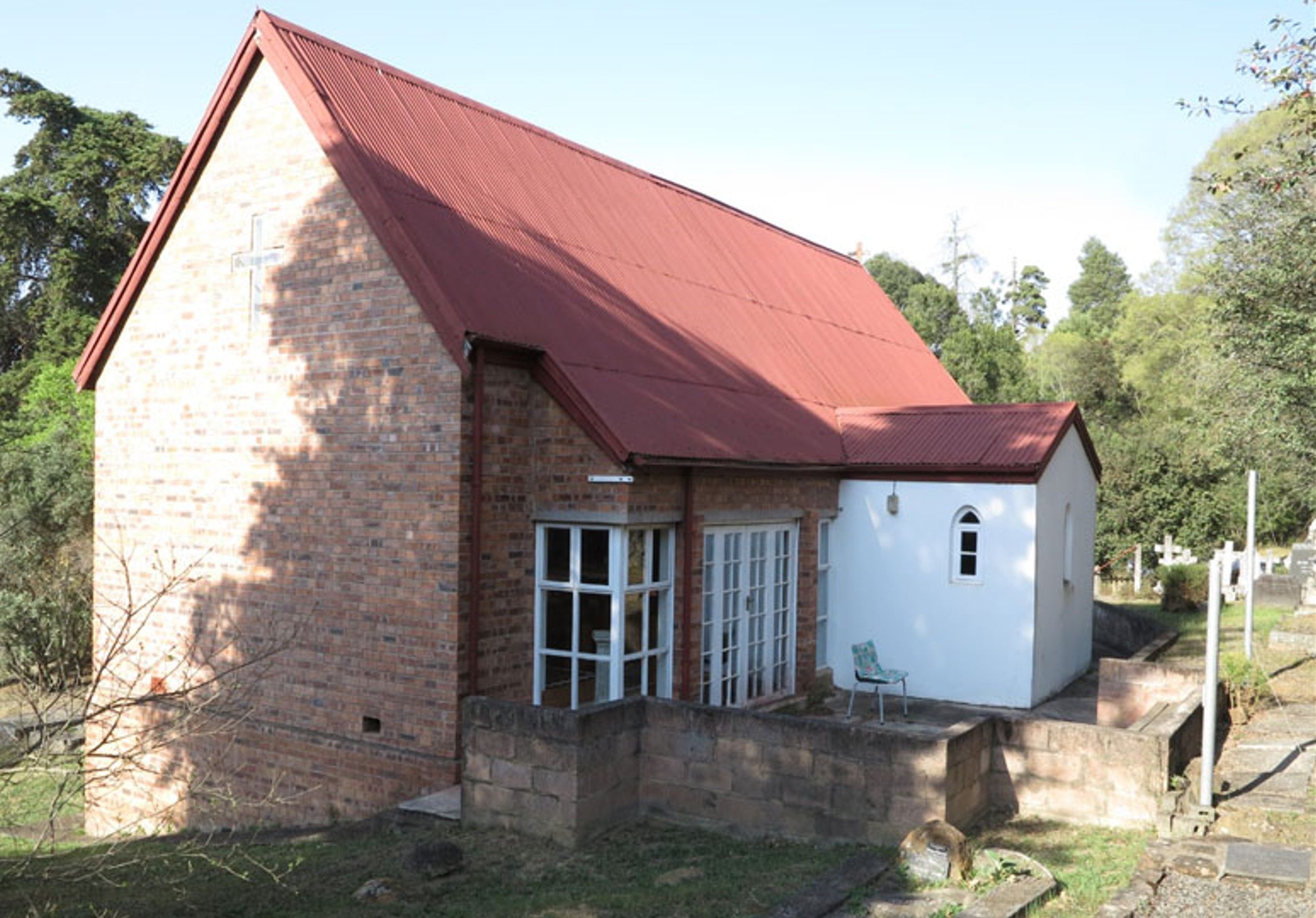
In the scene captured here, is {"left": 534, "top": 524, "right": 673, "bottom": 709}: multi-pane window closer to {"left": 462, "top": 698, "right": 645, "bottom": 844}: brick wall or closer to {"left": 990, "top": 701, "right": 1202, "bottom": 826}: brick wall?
{"left": 462, "top": 698, "right": 645, "bottom": 844}: brick wall

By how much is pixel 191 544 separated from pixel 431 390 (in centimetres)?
417

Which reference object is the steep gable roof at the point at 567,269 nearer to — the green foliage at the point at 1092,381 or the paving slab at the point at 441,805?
the paving slab at the point at 441,805

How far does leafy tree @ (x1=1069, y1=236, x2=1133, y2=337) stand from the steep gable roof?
68304 mm

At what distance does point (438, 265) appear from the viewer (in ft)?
38.4

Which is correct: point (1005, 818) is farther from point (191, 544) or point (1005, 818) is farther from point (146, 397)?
point (146, 397)

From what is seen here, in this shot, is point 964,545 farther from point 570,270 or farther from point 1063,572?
point 570,270

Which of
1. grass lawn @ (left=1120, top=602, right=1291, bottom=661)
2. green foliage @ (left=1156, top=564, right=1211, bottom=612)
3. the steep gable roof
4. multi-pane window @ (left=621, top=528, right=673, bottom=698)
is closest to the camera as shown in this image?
the steep gable roof

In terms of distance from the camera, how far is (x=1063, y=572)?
16.4 metres

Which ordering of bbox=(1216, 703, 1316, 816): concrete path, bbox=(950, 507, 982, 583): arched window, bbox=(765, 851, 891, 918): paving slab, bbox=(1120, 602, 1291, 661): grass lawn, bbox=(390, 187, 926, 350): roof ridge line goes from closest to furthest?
bbox=(765, 851, 891, 918): paving slab, bbox=(1216, 703, 1316, 816): concrete path, bbox=(390, 187, 926, 350): roof ridge line, bbox=(950, 507, 982, 583): arched window, bbox=(1120, 602, 1291, 661): grass lawn

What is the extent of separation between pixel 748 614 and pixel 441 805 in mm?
4826

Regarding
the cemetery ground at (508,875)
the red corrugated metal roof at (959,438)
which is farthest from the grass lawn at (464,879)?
the red corrugated metal roof at (959,438)

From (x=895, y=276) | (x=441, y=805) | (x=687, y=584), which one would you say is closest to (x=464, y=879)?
(x=441, y=805)

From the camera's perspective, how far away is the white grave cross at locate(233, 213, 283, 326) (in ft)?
42.4

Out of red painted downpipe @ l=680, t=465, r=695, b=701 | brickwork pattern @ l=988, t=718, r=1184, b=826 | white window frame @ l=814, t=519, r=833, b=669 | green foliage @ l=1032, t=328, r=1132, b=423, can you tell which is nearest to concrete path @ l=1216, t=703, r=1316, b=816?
A: brickwork pattern @ l=988, t=718, r=1184, b=826
